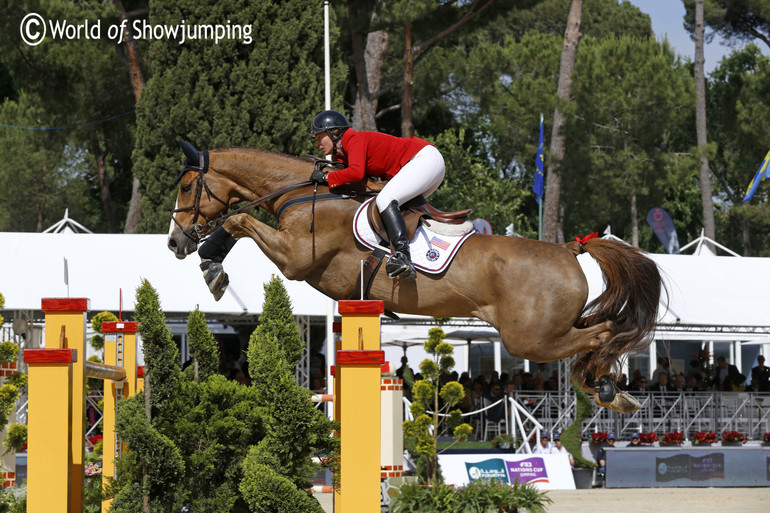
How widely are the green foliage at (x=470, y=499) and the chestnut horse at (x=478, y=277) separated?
1.87 metres

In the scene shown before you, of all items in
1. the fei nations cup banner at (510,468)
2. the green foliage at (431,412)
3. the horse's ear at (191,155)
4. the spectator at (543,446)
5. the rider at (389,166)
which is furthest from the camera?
the spectator at (543,446)

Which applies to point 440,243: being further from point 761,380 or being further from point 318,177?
point 761,380

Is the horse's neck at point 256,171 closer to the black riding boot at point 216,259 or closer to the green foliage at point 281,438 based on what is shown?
the black riding boot at point 216,259

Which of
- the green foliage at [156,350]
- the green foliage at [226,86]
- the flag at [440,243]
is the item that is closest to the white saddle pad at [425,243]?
the flag at [440,243]

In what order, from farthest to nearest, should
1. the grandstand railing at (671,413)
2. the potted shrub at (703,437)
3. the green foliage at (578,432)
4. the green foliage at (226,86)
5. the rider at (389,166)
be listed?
the green foliage at (226,86) < the grandstand railing at (671,413) < the potted shrub at (703,437) < the green foliage at (578,432) < the rider at (389,166)

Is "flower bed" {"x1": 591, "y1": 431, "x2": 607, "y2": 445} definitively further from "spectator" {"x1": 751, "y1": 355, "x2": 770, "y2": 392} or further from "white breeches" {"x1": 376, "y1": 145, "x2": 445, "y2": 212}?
"white breeches" {"x1": 376, "y1": 145, "x2": 445, "y2": 212}

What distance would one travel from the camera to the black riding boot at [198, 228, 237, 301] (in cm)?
480

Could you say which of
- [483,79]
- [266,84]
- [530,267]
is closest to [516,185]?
[483,79]

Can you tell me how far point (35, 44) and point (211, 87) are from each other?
567 cm

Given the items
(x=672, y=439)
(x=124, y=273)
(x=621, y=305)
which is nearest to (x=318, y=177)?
(x=621, y=305)

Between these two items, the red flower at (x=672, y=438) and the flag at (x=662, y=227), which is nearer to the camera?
the red flower at (x=672, y=438)

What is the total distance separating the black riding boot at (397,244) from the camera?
4594mm

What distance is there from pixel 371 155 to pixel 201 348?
1634 mm

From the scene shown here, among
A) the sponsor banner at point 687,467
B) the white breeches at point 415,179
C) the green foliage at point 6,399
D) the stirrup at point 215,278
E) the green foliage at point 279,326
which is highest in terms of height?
the white breeches at point 415,179
